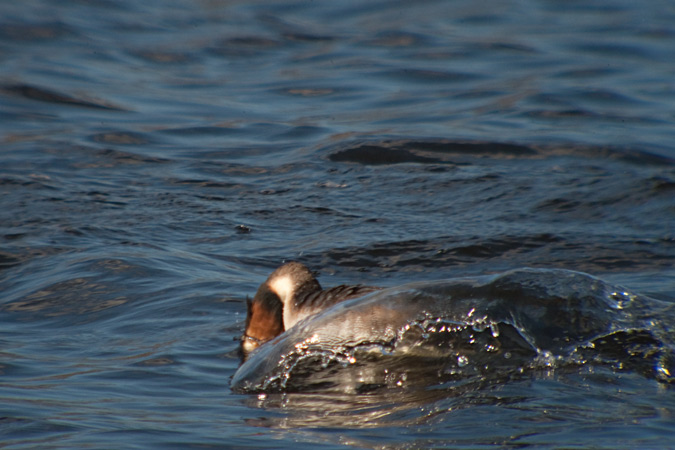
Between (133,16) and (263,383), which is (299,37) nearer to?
(133,16)

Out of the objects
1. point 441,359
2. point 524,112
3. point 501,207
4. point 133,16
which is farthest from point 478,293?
point 133,16

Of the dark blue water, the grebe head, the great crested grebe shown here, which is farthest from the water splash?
the grebe head

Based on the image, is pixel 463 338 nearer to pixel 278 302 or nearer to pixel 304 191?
pixel 278 302

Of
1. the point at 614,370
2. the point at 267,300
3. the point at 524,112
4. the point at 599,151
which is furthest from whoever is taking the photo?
the point at 524,112

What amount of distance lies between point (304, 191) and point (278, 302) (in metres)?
3.11

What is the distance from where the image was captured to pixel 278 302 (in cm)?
514

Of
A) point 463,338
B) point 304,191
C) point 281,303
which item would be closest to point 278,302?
point 281,303

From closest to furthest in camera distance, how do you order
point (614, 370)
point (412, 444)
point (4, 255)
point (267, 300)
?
point (412, 444) → point (614, 370) → point (267, 300) → point (4, 255)

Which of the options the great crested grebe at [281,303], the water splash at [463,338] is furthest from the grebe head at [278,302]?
the water splash at [463,338]

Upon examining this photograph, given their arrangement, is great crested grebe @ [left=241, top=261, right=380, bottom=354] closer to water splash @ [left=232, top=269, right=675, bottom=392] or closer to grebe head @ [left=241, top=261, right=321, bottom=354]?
grebe head @ [left=241, top=261, right=321, bottom=354]

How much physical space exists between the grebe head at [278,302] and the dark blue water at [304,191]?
18 cm

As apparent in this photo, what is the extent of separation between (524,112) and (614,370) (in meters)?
7.14

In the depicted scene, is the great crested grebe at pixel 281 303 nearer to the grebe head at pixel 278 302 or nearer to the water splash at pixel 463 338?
the grebe head at pixel 278 302

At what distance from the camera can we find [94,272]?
6.21 m
